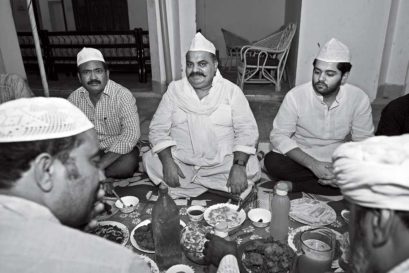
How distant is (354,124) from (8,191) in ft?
8.66

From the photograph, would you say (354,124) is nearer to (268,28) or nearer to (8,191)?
(8,191)

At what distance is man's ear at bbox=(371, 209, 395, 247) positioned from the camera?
2.71ft

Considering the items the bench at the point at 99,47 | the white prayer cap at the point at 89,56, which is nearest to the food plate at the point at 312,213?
the white prayer cap at the point at 89,56

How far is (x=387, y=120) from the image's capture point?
2.60m

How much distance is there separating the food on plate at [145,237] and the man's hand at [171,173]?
3.04 ft

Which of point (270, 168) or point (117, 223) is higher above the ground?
point (117, 223)

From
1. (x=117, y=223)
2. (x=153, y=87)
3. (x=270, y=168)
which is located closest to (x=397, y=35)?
(x=270, y=168)

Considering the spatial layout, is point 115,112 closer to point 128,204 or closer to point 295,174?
point 128,204

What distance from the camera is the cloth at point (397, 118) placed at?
2.53 meters

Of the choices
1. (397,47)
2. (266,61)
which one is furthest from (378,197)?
(266,61)

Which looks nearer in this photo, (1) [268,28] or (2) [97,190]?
(2) [97,190]

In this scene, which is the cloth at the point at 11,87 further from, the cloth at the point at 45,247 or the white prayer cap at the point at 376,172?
the white prayer cap at the point at 376,172

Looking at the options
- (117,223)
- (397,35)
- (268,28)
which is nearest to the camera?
(117,223)

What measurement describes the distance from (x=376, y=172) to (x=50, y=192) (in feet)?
2.90
